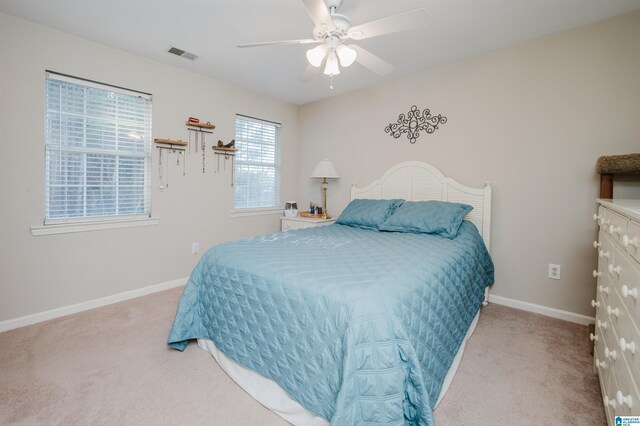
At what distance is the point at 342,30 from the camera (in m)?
1.79

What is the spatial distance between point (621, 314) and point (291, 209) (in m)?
3.48

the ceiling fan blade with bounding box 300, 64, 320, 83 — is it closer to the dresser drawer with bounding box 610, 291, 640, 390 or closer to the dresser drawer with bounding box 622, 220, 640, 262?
the dresser drawer with bounding box 622, 220, 640, 262

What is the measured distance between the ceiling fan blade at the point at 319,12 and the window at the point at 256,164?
2.29 metres

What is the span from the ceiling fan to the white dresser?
4.18ft

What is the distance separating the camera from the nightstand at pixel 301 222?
3725mm

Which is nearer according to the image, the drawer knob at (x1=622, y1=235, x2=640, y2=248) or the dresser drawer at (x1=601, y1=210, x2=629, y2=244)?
the drawer knob at (x1=622, y1=235, x2=640, y2=248)

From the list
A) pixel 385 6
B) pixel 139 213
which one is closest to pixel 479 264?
pixel 385 6

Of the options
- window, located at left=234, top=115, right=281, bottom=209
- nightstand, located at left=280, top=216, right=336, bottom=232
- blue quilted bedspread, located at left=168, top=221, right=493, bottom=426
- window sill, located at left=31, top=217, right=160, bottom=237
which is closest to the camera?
blue quilted bedspread, located at left=168, top=221, right=493, bottom=426

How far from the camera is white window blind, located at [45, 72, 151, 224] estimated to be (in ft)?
8.20

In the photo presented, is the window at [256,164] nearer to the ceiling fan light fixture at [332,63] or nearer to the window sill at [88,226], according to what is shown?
the window sill at [88,226]

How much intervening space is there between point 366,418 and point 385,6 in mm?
2345

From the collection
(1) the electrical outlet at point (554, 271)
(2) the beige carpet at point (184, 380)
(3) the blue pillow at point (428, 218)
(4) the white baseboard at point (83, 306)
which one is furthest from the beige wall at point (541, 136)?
(4) the white baseboard at point (83, 306)

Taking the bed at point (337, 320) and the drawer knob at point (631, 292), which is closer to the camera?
the drawer knob at point (631, 292)

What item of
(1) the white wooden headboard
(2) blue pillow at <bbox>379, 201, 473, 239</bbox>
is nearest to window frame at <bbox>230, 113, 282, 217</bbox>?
(1) the white wooden headboard
